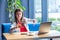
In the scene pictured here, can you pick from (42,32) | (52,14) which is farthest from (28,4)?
(42,32)

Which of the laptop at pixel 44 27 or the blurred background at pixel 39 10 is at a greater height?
the blurred background at pixel 39 10

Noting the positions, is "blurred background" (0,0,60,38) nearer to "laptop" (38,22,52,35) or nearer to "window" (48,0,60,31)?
"window" (48,0,60,31)

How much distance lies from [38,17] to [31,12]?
12.7 inches

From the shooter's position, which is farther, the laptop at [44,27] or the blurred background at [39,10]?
the blurred background at [39,10]

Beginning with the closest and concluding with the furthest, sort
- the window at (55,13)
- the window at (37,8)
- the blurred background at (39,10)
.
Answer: the blurred background at (39,10)
the window at (37,8)
the window at (55,13)

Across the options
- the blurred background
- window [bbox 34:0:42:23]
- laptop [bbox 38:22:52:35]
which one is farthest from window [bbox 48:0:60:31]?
laptop [bbox 38:22:52:35]

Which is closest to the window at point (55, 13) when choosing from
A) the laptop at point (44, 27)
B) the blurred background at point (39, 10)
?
the blurred background at point (39, 10)

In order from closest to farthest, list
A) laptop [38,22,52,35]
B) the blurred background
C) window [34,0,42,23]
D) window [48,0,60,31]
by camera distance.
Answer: laptop [38,22,52,35] < the blurred background < window [34,0,42,23] < window [48,0,60,31]

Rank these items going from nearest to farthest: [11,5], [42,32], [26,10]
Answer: [42,32] < [11,5] < [26,10]

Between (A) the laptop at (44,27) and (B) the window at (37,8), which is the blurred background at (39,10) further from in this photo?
(A) the laptop at (44,27)

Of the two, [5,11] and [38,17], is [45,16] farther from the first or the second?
[5,11]

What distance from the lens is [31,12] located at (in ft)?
15.1

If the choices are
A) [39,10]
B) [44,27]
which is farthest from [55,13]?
[44,27]

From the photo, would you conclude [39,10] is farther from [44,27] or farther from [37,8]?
[44,27]
